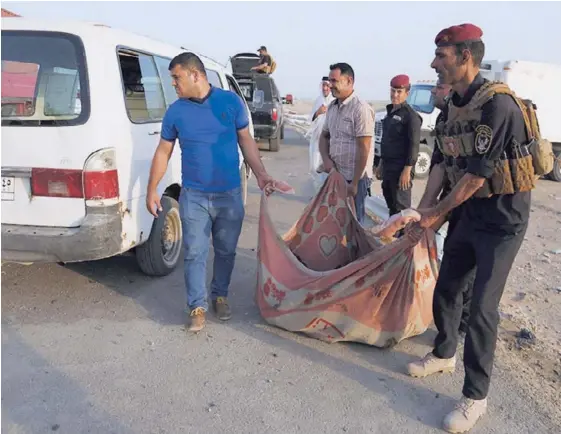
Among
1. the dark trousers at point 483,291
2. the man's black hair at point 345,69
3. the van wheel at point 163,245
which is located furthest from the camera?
the man's black hair at point 345,69

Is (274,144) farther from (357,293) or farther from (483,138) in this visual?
(483,138)

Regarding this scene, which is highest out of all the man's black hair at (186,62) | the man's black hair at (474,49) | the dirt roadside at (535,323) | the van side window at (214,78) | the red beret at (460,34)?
the red beret at (460,34)

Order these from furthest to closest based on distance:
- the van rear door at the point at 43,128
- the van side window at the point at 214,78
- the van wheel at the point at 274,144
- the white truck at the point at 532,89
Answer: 1. the van wheel at the point at 274,144
2. the white truck at the point at 532,89
3. the van side window at the point at 214,78
4. the van rear door at the point at 43,128

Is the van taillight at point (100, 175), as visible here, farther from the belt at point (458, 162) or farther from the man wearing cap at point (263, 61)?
the man wearing cap at point (263, 61)

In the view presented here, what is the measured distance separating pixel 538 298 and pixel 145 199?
145 inches

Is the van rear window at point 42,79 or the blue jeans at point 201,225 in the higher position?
the van rear window at point 42,79

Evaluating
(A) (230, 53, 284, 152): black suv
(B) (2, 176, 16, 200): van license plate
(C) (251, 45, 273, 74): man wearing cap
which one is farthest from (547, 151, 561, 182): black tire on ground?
(B) (2, 176, 16, 200): van license plate

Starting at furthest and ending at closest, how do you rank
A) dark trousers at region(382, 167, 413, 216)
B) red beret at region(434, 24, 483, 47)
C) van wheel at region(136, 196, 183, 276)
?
dark trousers at region(382, 167, 413, 216), van wheel at region(136, 196, 183, 276), red beret at region(434, 24, 483, 47)

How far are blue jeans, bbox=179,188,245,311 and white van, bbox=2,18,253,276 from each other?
47 centimetres

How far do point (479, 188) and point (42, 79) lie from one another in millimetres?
3027

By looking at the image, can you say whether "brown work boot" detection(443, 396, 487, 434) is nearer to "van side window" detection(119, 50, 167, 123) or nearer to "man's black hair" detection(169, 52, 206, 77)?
"man's black hair" detection(169, 52, 206, 77)

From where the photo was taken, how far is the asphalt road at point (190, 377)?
2.85m

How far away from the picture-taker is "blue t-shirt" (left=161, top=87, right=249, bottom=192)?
Answer: 3678 millimetres

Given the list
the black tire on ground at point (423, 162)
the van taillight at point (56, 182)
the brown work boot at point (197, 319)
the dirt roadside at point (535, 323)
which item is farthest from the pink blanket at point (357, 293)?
the black tire on ground at point (423, 162)
